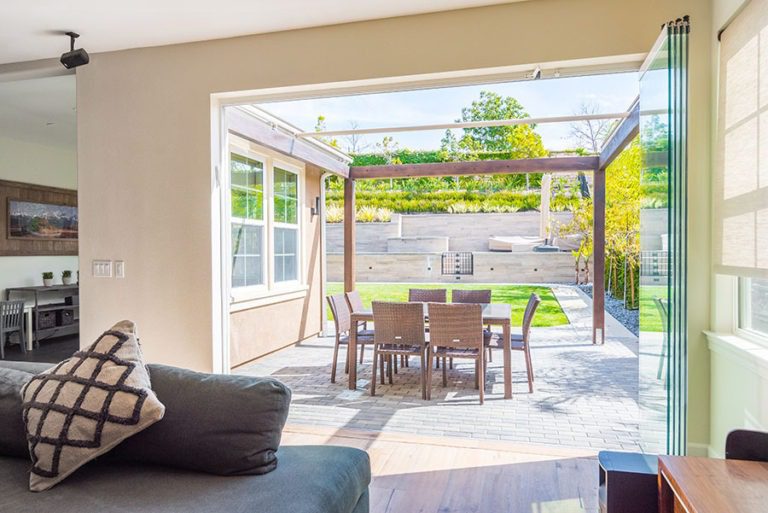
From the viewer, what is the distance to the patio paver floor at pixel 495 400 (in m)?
3.53

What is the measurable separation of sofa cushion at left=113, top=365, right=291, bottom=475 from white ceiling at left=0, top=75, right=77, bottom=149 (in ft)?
11.6

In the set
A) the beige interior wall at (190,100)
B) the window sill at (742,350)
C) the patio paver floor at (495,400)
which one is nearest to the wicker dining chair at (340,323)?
the patio paver floor at (495,400)

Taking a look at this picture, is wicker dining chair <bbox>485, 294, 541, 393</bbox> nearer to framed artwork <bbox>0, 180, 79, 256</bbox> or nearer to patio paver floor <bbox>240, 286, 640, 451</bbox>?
patio paver floor <bbox>240, 286, 640, 451</bbox>

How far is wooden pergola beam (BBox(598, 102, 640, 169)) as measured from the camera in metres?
4.75

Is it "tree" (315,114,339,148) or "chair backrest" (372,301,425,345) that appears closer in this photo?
"chair backrest" (372,301,425,345)

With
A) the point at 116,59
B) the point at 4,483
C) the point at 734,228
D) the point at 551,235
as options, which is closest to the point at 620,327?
the point at 551,235

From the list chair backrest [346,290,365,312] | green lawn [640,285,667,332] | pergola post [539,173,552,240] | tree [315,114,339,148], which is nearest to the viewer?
green lawn [640,285,667,332]

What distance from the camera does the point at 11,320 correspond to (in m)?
5.76

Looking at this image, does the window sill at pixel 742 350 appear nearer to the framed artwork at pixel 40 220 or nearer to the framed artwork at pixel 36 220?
the framed artwork at pixel 36 220

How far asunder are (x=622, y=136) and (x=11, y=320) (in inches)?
279

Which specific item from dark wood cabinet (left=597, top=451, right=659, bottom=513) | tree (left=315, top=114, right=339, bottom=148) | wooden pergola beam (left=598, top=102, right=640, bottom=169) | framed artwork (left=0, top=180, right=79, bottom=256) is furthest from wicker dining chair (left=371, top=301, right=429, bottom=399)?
framed artwork (left=0, top=180, right=79, bottom=256)

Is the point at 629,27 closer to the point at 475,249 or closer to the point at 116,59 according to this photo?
the point at 116,59

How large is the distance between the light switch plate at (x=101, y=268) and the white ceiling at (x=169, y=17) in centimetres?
151

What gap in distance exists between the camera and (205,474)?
166cm
